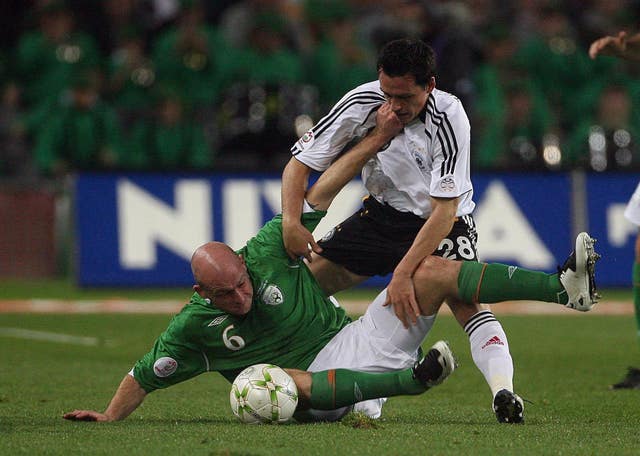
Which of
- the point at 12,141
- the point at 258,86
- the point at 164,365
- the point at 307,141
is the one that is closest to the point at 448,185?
the point at 307,141

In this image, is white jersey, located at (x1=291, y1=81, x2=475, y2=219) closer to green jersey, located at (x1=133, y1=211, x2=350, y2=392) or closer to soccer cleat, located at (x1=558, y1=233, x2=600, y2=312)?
green jersey, located at (x1=133, y1=211, x2=350, y2=392)

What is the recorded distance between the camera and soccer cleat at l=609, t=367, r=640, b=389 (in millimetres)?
7633

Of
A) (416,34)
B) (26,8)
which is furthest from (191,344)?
(26,8)

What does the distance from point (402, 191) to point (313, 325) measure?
0.88 meters

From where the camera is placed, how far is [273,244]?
6.39m

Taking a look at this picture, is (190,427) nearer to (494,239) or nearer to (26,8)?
(494,239)

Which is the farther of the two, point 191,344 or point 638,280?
point 638,280

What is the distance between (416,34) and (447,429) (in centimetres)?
884

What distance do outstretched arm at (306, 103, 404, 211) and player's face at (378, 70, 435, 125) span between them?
0.39 ft

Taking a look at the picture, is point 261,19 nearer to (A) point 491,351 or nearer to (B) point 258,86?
(B) point 258,86

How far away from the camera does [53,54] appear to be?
14.9 metres

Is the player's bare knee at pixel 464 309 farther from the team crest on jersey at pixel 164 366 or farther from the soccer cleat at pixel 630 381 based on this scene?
the soccer cleat at pixel 630 381

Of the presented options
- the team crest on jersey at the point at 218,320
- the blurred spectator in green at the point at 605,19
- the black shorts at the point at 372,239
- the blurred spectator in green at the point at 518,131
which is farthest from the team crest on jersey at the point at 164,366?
the blurred spectator in green at the point at 605,19

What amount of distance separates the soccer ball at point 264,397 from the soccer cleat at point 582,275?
1303 mm
